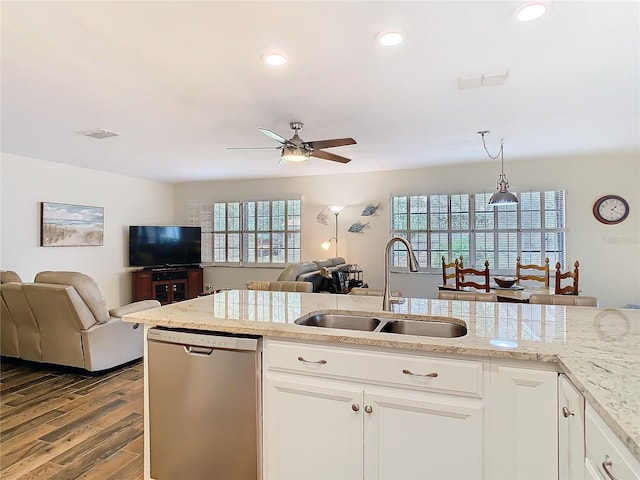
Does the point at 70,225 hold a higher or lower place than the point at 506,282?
higher

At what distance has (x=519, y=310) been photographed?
7.00 ft

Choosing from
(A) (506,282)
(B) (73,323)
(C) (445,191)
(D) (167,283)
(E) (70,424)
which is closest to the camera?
(E) (70,424)

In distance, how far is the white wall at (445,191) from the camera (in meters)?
5.33

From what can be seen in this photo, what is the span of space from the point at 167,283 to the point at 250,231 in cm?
183

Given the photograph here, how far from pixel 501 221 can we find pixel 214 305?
5093mm

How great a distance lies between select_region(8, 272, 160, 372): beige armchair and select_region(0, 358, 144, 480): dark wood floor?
181mm

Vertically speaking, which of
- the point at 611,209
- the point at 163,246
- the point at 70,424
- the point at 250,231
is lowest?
the point at 70,424

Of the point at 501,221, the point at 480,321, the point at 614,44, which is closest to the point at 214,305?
the point at 480,321

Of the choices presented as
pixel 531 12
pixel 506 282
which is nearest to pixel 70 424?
pixel 531 12

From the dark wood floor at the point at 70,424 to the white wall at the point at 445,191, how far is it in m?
4.00

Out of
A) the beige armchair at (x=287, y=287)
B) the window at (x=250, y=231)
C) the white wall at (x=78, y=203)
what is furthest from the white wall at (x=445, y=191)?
the beige armchair at (x=287, y=287)

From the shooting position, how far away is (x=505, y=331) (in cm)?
166

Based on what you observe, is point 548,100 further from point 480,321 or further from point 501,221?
point 501,221

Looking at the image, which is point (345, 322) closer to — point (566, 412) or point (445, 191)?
point (566, 412)
